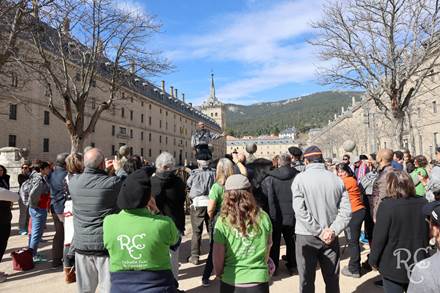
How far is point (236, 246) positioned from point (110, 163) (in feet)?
12.1

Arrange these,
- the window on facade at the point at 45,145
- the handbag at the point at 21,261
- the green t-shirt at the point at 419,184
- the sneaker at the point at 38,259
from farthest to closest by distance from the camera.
Result: the window on facade at the point at 45,145
the sneaker at the point at 38,259
the green t-shirt at the point at 419,184
the handbag at the point at 21,261

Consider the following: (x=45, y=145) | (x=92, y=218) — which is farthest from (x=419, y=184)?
(x=45, y=145)

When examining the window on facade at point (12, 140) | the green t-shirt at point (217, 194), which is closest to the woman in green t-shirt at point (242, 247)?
the green t-shirt at point (217, 194)

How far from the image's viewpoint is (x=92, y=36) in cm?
1392

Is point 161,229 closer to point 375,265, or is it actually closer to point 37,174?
point 375,265

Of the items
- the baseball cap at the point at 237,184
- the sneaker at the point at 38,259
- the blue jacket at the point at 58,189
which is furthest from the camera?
the sneaker at the point at 38,259

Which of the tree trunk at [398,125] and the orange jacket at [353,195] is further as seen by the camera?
the tree trunk at [398,125]

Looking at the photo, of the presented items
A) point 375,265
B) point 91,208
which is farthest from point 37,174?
point 375,265

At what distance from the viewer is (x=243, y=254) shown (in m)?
2.79

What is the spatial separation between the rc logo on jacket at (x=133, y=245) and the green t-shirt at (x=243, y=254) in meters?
0.67

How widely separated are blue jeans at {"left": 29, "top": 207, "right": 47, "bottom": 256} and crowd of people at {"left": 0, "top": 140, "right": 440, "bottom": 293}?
0.03 m

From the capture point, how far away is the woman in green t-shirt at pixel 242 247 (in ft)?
9.07

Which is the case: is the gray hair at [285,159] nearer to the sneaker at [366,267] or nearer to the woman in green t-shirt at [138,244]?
the sneaker at [366,267]

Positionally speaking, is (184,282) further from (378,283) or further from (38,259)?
(38,259)
